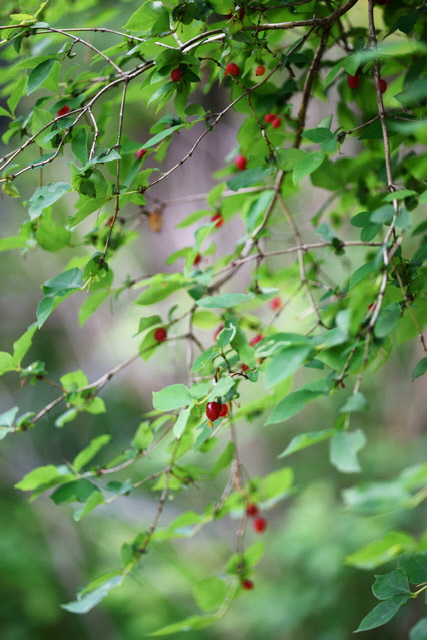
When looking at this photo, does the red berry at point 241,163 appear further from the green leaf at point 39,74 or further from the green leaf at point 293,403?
the green leaf at point 293,403

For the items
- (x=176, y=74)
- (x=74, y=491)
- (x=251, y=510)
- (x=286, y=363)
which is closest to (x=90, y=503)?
(x=74, y=491)

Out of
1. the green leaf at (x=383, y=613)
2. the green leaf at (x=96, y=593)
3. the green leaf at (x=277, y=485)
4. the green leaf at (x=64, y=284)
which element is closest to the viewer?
the green leaf at (x=383, y=613)

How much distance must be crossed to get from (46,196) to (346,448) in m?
0.41

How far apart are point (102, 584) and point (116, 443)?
240cm

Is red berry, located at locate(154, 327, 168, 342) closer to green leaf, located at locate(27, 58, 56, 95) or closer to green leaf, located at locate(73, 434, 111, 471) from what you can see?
green leaf, located at locate(73, 434, 111, 471)

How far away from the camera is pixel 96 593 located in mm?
836

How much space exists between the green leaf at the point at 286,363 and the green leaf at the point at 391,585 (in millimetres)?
279

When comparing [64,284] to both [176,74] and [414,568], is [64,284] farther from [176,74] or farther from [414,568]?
[414,568]

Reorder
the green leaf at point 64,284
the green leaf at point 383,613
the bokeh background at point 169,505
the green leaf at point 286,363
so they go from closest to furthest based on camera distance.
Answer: the green leaf at point 286,363 → the green leaf at point 383,613 → the green leaf at point 64,284 → the bokeh background at point 169,505

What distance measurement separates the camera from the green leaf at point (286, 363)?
45cm

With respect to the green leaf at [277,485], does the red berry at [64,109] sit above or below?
above

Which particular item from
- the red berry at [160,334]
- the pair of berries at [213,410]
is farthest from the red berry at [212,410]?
the red berry at [160,334]

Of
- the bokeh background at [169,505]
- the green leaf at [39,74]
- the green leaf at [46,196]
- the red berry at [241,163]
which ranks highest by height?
the green leaf at [39,74]

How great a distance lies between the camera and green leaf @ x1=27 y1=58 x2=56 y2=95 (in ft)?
2.29
